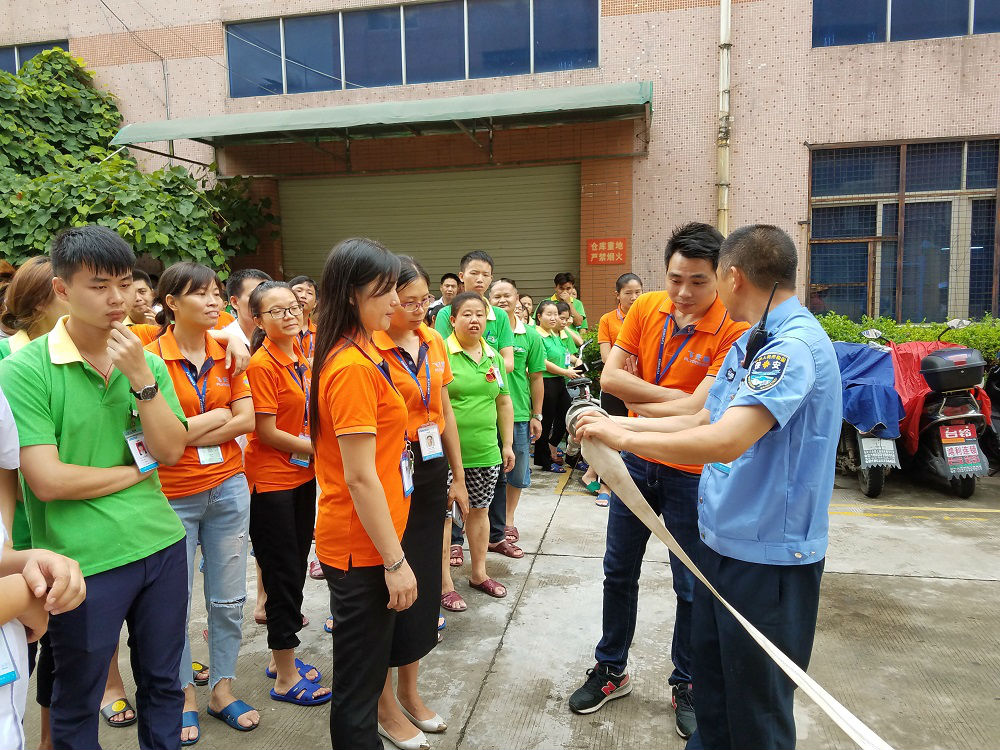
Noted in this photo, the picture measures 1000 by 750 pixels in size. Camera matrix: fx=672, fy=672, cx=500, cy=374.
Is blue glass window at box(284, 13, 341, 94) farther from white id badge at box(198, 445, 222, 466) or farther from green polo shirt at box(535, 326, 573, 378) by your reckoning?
white id badge at box(198, 445, 222, 466)

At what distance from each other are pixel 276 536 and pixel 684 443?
6.07 feet

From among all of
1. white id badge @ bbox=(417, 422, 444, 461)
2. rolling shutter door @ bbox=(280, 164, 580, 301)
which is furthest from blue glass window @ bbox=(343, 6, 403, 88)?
white id badge @ bbox=(417, 422, 444, 461)

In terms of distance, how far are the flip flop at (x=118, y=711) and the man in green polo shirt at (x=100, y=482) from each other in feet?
2.46

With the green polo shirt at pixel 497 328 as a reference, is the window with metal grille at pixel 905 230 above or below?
above

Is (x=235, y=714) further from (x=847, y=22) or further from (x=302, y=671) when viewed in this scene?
(x=847, y=22)

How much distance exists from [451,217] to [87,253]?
8115 millimetres

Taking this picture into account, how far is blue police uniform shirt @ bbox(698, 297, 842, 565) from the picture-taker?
173cm

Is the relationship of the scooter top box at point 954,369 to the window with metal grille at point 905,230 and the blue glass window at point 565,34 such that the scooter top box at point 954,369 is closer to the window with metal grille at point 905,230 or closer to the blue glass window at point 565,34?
the window with metal grille at point 905,230

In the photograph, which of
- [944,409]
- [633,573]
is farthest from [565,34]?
[633,573]

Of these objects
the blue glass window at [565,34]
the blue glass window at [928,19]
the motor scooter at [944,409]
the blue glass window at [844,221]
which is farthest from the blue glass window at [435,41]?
the motor scooter at [944,409]

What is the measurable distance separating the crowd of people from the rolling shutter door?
6.80 metres

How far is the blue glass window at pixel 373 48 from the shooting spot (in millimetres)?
9430

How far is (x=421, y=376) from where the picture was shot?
8.59ft

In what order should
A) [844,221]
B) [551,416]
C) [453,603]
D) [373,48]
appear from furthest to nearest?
[373,48] → [844,221] → [551,416] → [453,603]
